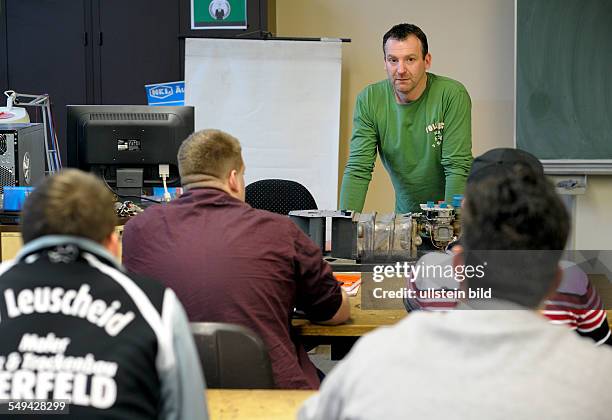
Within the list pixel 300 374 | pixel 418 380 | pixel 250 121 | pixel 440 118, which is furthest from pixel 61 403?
pixel 250 121

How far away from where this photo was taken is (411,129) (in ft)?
14.0

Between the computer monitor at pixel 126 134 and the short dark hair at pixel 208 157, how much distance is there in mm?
1139

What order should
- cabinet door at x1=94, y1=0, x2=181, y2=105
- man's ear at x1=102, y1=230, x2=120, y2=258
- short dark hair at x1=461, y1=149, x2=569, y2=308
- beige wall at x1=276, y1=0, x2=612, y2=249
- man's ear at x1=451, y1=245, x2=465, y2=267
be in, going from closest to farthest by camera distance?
short dark hair at x1=461, y1=149, x2=569, y2=308 → man's ear at x1=451, y1=245, x2=465, y2=267 → man's ear at x1=102, y1=230, x2=120, y2=258 → cabinet door at x1=94, y1=0, x2=181, y2=105 → beige wall at x1=276, y1=0, x2=612, y2=249

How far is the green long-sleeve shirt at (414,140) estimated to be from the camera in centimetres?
416

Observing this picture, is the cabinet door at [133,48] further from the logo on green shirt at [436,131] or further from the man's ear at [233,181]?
the man's ear at [233,181]

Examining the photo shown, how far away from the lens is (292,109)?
5.67 meters

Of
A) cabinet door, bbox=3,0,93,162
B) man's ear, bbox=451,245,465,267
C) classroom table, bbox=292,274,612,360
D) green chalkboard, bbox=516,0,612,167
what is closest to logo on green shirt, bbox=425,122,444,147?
green chalkboard, bbox=516,0,612,167

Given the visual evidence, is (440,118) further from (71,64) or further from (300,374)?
(71,64)

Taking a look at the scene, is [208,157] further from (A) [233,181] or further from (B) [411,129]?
(B) [411,129]

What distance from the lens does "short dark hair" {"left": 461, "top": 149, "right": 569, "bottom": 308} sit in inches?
50.8

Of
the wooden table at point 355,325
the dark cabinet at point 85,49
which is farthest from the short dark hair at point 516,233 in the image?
the dark cabinet at point 85,49

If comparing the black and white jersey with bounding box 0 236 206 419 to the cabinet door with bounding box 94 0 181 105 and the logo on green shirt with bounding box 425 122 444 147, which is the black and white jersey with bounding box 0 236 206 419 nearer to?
the logo on green shirt with bounding box 425 122 444 147

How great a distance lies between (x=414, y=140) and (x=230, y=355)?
2428mm

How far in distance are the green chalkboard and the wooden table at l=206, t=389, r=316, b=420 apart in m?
3.94
